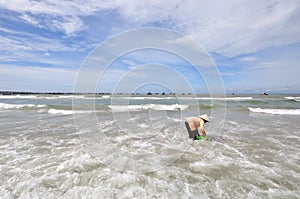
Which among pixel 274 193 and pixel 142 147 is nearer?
pixel 274 193

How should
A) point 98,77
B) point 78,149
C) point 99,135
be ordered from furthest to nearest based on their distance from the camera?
point 99,135
point 98,77
point 78,149

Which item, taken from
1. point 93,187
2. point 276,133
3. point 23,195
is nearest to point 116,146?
point 93,187

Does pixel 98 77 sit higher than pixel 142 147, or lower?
higher

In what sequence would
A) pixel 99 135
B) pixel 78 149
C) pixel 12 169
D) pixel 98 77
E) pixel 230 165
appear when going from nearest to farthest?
pixel 12 169, pixel 230 165, pixel 78 149, pixel 98 77, pixel 99 135

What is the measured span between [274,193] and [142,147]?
15.1 feet

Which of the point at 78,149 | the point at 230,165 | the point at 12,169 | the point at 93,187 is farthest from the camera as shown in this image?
the point at 78,149

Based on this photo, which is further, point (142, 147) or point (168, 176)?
point (142, 147)

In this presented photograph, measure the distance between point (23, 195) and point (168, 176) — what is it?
326cm

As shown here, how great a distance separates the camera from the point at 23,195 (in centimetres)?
382

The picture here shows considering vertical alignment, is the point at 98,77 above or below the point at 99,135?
above

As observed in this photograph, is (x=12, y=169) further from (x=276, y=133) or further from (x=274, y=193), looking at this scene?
(x=276, y=133)

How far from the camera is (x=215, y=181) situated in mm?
4422

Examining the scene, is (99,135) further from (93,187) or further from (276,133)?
(276,133)

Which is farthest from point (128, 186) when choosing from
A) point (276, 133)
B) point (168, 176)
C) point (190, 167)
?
point (276, 133)
